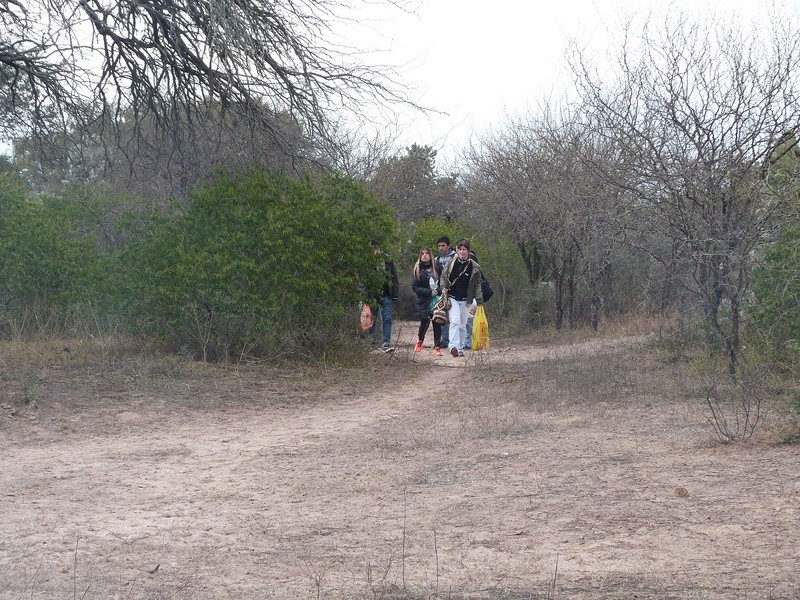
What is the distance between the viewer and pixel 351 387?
1083 centimetres

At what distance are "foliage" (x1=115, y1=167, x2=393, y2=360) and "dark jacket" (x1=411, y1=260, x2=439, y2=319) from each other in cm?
300

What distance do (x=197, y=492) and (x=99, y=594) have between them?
6.26ft

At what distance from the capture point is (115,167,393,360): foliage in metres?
11.1

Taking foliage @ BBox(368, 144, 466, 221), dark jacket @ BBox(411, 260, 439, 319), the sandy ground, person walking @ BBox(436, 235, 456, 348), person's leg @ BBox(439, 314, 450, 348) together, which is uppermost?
foliage @ BBox(368, 144, 466, 221)

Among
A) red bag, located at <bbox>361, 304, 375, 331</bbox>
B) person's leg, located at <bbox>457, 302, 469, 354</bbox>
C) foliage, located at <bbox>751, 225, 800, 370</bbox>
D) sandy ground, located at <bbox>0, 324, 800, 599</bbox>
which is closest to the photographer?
sandy ground, located at <bbox>0, 324, 800, 599</bbox>

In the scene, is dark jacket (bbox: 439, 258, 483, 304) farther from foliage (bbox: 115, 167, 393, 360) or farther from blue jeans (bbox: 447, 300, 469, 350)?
foliage (bbox: 115, 167, 393, 360)

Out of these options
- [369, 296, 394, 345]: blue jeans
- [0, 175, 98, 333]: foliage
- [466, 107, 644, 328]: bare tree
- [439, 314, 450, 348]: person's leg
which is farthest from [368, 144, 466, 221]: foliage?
[0, 175, 98, 333]: foliage

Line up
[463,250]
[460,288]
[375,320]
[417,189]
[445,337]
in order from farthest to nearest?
[417,189], [445,337], [375,320], [460,288], [463,250]

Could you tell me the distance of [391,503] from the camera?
5.90 meters

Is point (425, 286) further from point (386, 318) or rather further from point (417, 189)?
point (417, 189)

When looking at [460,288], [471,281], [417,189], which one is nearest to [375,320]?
[460,288]

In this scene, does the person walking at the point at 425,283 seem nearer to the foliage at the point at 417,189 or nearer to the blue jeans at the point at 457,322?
the blue jeans at the point at 457,322

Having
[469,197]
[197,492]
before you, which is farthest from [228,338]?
[469,197]

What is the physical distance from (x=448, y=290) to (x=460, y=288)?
0.17m
